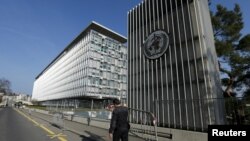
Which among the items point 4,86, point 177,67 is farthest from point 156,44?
point 4,86

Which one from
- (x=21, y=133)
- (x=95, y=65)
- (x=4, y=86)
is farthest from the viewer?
(x=4, y=86)

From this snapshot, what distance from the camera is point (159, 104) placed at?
11836 millimetres

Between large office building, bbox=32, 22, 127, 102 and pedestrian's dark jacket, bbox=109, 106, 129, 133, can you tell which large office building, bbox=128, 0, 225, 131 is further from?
large office building, bbox=32, 22, 127, 102

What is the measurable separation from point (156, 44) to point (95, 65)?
47488mm

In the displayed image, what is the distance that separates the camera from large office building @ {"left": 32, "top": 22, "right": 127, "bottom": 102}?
190ft

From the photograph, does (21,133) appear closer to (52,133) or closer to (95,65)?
(52,133)

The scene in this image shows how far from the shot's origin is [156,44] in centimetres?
1305

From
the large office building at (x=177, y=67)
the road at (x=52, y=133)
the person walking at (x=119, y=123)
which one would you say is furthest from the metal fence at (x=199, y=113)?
the person walking at (x=119, y=123)

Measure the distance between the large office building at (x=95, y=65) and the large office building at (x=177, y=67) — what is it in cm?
4411

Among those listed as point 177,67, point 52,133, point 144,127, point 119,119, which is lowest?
point 52,133

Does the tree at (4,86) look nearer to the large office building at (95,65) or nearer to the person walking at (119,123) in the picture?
the large office building at (95,65)

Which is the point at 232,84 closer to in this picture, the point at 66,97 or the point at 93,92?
the point at 93,92

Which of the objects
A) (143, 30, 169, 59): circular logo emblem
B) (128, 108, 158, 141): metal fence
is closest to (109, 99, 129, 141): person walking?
(128, 108, 158, 141): metal fence

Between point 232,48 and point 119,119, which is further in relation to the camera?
point 232,48
